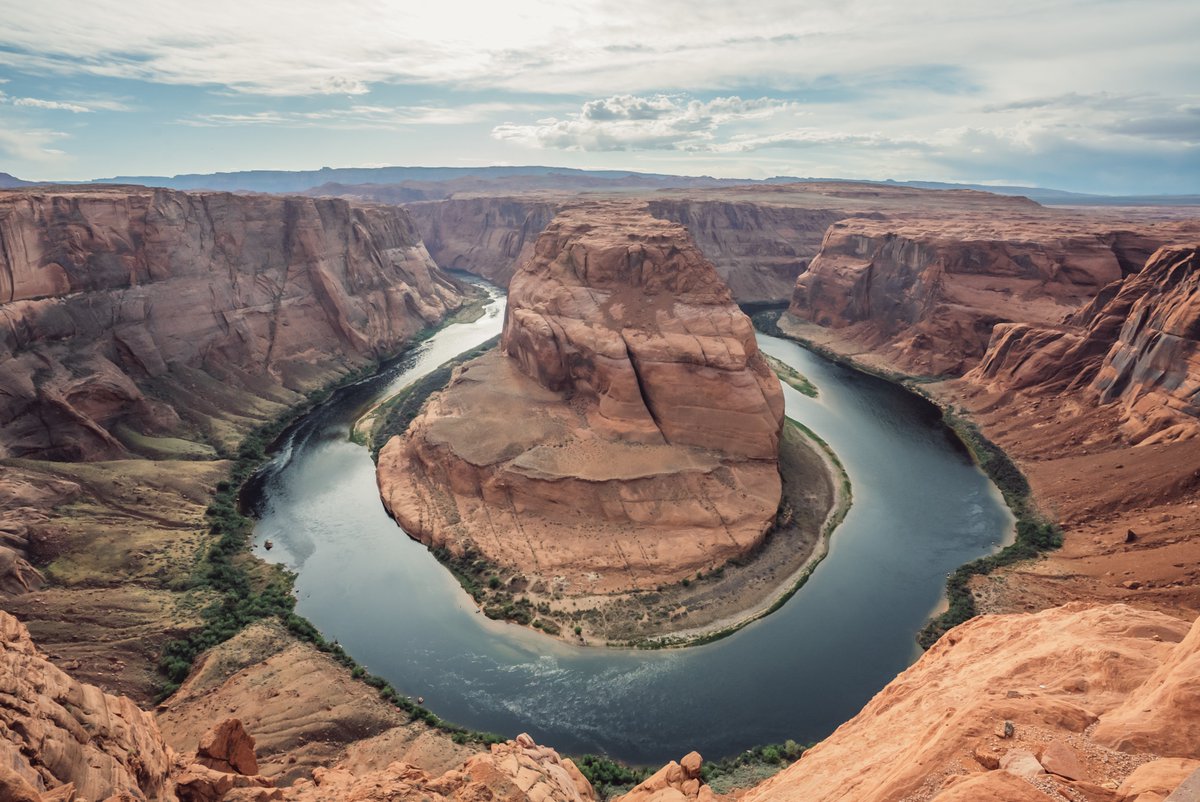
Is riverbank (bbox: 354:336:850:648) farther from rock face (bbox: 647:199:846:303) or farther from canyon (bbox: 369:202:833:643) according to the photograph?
rock face (bbox: 647:199:846:303)

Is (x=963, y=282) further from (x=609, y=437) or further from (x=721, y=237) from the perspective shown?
(x=721, y=237)

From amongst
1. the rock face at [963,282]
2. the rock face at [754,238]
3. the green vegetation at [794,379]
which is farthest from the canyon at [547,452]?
the rock face at [754,238]

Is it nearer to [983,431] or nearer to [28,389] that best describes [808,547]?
[983,431]

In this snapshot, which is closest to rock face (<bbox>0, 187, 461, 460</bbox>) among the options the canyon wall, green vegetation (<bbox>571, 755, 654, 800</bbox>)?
green vegetation (<bbox>571, 755, 654, 800</bbox>)

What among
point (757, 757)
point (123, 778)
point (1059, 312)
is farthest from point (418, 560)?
point (1059, 312)

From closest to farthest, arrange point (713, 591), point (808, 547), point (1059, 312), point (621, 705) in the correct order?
point (621, 705)
point (713, 591)
point (808, 547)
point (1059, 312)
